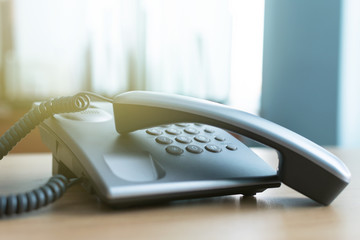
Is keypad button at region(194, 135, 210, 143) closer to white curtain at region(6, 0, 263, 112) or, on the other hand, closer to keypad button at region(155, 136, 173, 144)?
keypad button at region(155, 136, 173, 144)

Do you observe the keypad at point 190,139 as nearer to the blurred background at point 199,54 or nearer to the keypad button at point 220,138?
the keypad button at point 220,138

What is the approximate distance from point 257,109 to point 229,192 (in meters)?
1.58

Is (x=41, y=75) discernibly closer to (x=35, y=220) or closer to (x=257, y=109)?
(x=257, y=109)

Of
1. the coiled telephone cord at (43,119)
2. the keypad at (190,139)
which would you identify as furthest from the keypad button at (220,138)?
the coiled telephone cord at (43,119)

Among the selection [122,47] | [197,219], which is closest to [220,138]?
[197,219]

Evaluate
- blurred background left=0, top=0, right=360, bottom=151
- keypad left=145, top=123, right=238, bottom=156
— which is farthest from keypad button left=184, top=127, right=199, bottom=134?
blurred background left=0, top=0, right=360, bottom=151

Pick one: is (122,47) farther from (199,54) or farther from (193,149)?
(193,149)

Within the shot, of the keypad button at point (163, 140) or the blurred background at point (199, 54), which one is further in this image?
the blurred background at point (199, 54)

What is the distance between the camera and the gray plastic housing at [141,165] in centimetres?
28

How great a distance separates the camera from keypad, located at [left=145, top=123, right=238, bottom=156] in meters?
0.36

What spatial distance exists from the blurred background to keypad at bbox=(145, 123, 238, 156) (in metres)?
1.21

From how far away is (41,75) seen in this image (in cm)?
158

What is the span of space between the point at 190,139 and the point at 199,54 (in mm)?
1412

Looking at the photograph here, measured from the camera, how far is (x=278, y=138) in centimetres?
32
